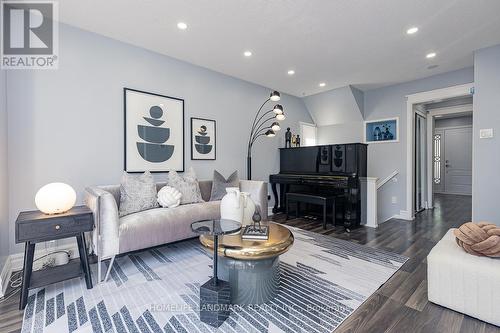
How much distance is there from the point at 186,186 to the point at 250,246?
1.71 meters

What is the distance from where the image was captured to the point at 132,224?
88.7 inches

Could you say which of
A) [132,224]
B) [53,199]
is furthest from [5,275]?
[132,224]

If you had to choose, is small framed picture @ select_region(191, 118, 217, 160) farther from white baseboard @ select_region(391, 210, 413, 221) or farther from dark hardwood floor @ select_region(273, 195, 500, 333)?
white baseboard @ select_region(391, 210, 413, 221)

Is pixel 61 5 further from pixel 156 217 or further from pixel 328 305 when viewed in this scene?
pixel 328 305

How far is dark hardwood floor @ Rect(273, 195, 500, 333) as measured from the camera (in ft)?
4.98

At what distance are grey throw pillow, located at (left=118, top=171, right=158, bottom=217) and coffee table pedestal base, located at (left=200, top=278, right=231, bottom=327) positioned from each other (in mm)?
1474

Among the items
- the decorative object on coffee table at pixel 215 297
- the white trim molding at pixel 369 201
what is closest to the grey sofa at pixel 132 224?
the decorative object on coffee table at pixel 215 297

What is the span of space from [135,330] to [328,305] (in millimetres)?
1348

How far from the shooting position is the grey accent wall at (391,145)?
4.46 metres

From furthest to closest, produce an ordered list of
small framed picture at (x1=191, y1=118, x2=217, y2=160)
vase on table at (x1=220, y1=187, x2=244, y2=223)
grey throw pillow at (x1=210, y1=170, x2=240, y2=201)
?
small framed picture at (x1=191, y1=118, x2=217, y2=160)
grey throw pillow at (x1=210, y1=170, x2=240, y2=201)
vase on table at (x1=220, y1=187, x2=244, y2=223)

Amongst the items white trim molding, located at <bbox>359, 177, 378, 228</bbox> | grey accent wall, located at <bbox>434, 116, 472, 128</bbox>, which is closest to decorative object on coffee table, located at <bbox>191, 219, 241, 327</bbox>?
white trim molding, located at <bbox>359, 177, 378, 228</bbox>

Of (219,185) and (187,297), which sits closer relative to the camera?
(187,297)

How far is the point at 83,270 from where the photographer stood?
1976 millimetres

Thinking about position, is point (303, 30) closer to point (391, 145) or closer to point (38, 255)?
point (391, 145)
